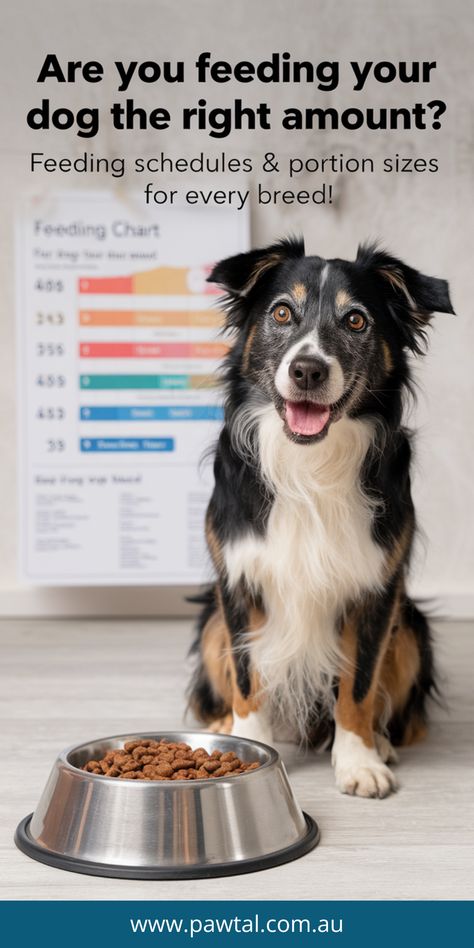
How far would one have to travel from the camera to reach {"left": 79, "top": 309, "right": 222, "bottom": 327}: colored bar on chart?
453cm

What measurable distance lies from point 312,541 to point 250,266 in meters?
0.61

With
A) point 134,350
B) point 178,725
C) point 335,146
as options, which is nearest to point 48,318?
point 134,350

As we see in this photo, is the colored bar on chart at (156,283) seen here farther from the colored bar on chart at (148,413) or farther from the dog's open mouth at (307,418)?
the dog's open mouth at (307,418)

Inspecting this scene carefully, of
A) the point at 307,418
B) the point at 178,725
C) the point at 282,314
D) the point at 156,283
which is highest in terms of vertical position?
the point at 156,283

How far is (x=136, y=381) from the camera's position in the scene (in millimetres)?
4543

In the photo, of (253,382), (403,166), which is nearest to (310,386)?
(253,382)

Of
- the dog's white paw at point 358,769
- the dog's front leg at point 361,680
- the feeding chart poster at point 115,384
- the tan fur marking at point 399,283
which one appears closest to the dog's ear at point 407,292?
the tan fur marking at point 399,283

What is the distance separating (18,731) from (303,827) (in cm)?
109

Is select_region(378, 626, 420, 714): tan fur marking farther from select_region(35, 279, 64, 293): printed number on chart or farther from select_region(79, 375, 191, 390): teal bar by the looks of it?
select_region(35, 279, 64, 293): printed number on chart

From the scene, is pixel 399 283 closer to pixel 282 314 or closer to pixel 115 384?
pixel 282 314

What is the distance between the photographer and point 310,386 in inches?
87.9

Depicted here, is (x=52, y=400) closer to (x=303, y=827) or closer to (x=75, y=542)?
(x=75, y=542)

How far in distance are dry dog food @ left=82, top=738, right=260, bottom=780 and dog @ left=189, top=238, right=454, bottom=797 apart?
389 mm

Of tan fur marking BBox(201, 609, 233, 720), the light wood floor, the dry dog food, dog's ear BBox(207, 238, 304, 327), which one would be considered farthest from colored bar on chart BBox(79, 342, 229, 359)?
the dry dog food
